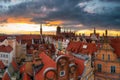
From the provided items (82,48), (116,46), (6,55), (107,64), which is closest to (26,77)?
(107,64)

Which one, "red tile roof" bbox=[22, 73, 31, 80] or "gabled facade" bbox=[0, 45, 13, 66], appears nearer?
"red tile roof" bbox=[22, 73, 31, 80]

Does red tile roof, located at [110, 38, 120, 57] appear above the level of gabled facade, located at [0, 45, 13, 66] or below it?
above

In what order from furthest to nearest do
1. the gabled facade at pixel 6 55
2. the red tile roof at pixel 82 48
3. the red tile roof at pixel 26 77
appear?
the gabled facade at pixel 6 55 < the red tile roof at pixel 82 48 < the red tile roof at pixel 26 77

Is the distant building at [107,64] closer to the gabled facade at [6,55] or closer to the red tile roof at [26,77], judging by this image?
the red tile roof at [26,77]

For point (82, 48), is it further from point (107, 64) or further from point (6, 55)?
point (6, 55)

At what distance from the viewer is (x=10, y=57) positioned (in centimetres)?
4953

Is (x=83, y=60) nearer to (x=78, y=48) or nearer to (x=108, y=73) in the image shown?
(x=108, y=73)

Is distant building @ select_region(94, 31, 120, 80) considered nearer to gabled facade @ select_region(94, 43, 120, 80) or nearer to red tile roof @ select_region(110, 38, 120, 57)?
gabled facade @ select_region(94, 43, 120, 80)

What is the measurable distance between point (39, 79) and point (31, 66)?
5.60 meters

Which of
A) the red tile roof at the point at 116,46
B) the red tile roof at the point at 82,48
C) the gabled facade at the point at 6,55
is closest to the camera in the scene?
the red tile roof at the point at 116,46

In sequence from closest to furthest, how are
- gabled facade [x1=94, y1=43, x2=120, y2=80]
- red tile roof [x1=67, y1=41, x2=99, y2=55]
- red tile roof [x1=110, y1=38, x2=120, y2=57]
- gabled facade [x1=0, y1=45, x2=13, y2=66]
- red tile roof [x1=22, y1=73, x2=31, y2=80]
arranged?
red tile roof [x1=22, y1=73, x2=31, y2=80] < gabled facade [x1=94, y1=43, x2=120, y2=80] < red tile roof [x1=110, y1=38, x2=120, y2=57] < red tile roof [x1=67, y1=41, x2=99, y2=55] < gabled facade [x1=0, y1=45, x2=13, y2=66]

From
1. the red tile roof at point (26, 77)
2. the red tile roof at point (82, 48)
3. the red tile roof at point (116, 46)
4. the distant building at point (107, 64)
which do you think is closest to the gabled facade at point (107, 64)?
the distant building at point (107, 64)

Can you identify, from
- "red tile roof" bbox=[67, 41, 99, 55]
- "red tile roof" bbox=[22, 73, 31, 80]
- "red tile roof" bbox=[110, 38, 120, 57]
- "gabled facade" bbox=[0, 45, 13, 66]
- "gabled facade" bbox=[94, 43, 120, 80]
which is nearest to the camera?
"red tile roof" bbox=[22, 73, 31, 80]

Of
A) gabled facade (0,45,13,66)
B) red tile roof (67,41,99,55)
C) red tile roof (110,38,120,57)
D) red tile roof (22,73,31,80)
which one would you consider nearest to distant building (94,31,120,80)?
red tile roof (110,38,120,57)
